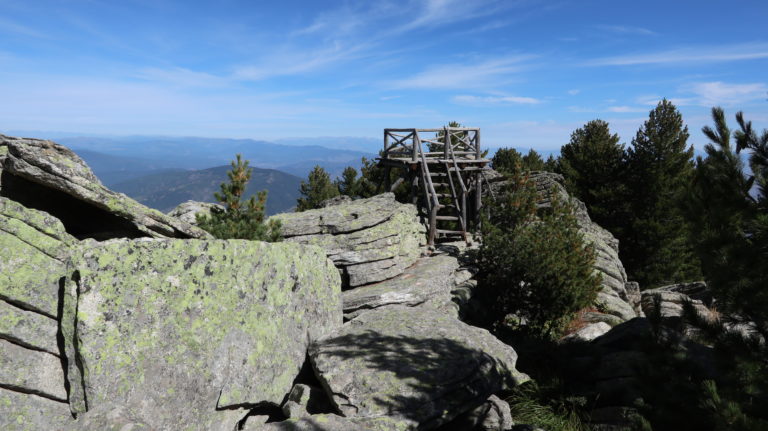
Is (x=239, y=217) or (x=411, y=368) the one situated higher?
(x=239, y=217)

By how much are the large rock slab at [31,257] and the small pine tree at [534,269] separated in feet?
40.1

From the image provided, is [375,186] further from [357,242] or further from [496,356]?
[496,356]

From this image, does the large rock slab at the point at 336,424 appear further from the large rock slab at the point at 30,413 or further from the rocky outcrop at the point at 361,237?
the rocky outcrop at the point at 361,237

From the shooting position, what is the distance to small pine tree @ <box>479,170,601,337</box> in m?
13.9

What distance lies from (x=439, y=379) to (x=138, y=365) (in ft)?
17.3

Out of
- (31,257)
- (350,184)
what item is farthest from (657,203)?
(31,257)

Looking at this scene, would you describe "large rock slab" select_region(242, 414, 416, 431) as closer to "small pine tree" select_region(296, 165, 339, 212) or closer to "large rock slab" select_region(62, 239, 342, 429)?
"large rock slab" select_region(62, 239, 342, 429)

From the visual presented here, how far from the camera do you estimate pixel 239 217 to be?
44.5ft

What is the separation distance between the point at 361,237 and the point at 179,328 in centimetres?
842

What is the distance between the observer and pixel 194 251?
849 cm

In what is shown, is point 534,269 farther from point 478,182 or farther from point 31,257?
point 31,257

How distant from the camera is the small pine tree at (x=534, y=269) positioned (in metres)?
13.9

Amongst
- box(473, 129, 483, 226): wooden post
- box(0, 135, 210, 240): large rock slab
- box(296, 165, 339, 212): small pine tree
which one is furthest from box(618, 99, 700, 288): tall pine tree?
box(0, 135, 210, 240): large rock slab

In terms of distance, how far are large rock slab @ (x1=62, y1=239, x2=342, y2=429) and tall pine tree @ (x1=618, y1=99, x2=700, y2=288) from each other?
30101 mm
